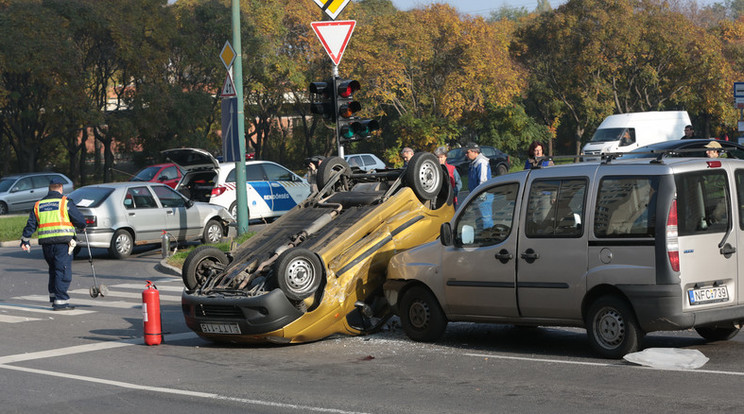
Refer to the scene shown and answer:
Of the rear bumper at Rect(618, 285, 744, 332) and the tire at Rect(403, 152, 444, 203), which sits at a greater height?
the tire at Rect(403, 152, 444, 203)

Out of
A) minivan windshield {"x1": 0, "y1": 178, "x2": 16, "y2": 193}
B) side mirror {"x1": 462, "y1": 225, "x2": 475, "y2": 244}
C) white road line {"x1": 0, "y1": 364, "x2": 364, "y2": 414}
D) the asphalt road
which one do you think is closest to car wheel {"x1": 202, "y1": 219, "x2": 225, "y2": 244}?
the asphalt road

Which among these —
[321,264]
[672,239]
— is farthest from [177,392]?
[672,239]

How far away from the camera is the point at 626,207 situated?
8.55m

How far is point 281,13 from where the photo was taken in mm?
54594

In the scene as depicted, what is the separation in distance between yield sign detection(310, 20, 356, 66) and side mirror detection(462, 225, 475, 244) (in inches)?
206

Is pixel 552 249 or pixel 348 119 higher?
pixel 348 119

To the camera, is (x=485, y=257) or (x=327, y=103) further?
(x=327, y=103)

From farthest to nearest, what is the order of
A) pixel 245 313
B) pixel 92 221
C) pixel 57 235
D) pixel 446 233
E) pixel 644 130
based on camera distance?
pixel 644 130 → pixel 92 221 → pixel 57 235 → pixel 446 233 → pixel 245 313

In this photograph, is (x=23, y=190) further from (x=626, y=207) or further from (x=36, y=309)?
(x=626, y=207)

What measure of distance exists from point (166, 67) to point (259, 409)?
4575cm

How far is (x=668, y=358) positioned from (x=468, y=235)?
2372mm

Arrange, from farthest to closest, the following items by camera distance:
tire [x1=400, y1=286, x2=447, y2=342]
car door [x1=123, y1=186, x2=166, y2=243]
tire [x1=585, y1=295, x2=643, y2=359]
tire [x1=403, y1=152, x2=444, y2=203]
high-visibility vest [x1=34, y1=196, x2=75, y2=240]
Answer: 1. car door [x1=123, y1=186, x2=166, y2=243]
2. high-visibility vest [x1=34, y1=196, x2=75, y2=240]
3. tire [x1=403, y1=152, x2=444, y2=203]
4. tire [x1=400, y1=286, x2=447, y2=342]
5. tire [x1=585, y1=295, x2=643, y2=359]

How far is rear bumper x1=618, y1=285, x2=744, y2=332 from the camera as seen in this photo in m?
8.23

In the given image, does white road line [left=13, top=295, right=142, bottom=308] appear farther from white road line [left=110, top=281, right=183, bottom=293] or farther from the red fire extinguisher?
the red fire extinguisher
